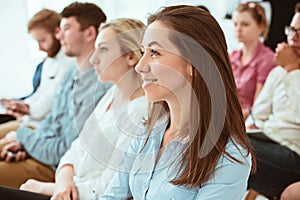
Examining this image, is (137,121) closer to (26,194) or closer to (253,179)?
(26,194)

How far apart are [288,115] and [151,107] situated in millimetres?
959

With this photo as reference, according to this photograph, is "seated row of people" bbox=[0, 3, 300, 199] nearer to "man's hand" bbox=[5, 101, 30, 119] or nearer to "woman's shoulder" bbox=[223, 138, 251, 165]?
"woman's shoulder" bbox=[223, 138, 251, 165]

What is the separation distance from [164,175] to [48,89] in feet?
4.05

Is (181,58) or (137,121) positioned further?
(137,121)

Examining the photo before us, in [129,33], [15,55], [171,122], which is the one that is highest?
[129,33]

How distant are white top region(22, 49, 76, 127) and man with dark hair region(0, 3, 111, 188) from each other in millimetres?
172

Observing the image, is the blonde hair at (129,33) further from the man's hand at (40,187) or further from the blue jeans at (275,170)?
the blue jeans at (275,170)

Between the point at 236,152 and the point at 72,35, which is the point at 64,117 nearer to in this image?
the point at 72,35

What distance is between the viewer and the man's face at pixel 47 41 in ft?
7.50

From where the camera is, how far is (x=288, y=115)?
6.54 ft

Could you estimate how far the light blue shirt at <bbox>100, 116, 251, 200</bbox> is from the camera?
3.32ft

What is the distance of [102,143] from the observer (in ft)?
4.85

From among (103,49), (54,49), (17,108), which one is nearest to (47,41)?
(54,49)

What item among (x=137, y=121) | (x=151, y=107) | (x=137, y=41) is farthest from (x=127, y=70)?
(x=151, y=107)
